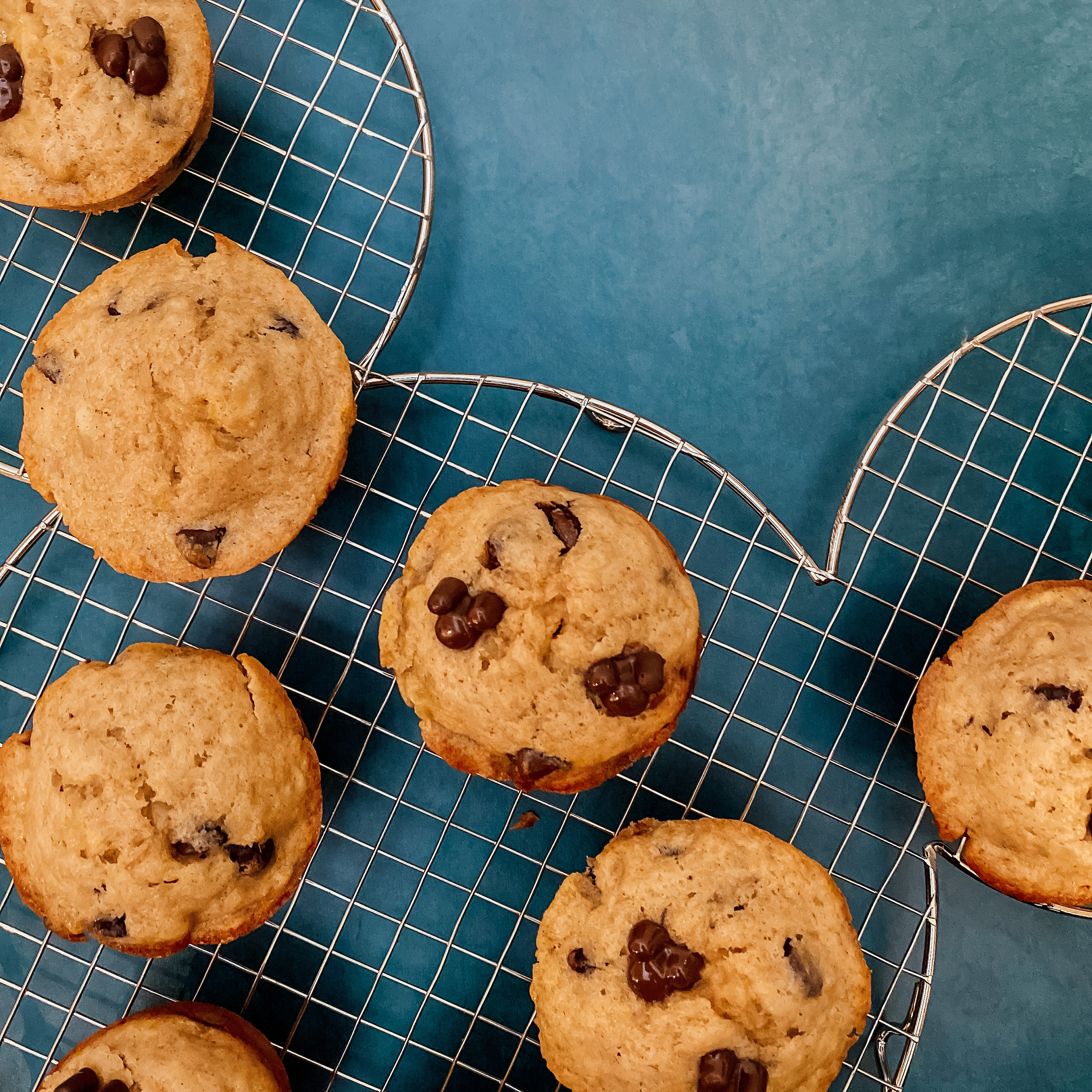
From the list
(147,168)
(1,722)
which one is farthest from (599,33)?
(1,722)

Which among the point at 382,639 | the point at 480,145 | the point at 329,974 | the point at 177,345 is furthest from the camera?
the point at 480,145

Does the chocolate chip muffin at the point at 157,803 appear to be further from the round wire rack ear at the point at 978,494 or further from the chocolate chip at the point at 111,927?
the round wire rack ear at the point at 978,494

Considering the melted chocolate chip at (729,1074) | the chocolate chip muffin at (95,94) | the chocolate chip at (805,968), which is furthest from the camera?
the chocolate chip muffin at (95,94)

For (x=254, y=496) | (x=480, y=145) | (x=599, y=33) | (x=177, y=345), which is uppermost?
(x=599, y=33)

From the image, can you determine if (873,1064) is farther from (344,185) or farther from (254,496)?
(344,185)

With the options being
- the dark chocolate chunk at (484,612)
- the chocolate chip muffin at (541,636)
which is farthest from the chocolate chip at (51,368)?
the dark chocolate chunk at (484,612)

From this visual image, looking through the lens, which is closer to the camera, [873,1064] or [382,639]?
[382,639]

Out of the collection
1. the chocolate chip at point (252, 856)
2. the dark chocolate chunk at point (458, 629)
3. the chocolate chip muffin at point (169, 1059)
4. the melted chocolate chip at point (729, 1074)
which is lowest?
the chocolate chip muffin at point (169, 1059)
